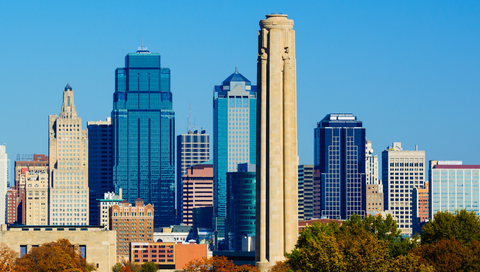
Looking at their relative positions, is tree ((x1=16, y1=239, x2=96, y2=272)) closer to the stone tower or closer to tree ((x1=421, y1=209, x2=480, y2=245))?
the stone tower

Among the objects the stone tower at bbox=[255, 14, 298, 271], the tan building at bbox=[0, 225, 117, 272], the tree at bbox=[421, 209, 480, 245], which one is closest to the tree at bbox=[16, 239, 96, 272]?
the stone tower at bbox=[255, 14, 298, 271]

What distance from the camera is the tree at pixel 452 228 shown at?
9475cm

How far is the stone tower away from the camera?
111562 mm

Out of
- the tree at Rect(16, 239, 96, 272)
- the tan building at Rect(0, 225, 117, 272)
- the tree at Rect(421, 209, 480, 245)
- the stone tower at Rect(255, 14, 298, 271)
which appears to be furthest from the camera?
the tan building at Rect(0, 225, 117, 272)

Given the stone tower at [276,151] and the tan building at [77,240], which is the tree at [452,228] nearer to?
the stone tower at [276,151]

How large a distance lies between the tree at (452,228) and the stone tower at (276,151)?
19012 mm

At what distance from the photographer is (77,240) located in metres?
157

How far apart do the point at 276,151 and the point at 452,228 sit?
77.4 feet

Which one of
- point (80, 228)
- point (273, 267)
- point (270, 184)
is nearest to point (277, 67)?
point (270, 184)

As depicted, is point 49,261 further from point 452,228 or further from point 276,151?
point 452,228

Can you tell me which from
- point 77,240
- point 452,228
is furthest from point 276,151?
point 77,240

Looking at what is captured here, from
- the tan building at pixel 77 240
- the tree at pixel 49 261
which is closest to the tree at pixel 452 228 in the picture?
the tree at pixel 49 261

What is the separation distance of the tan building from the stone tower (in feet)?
155

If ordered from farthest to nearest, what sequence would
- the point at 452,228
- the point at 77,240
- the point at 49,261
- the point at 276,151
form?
the point at 77,240, the point at 276,151, the point at 49,261, the point at 452,228
